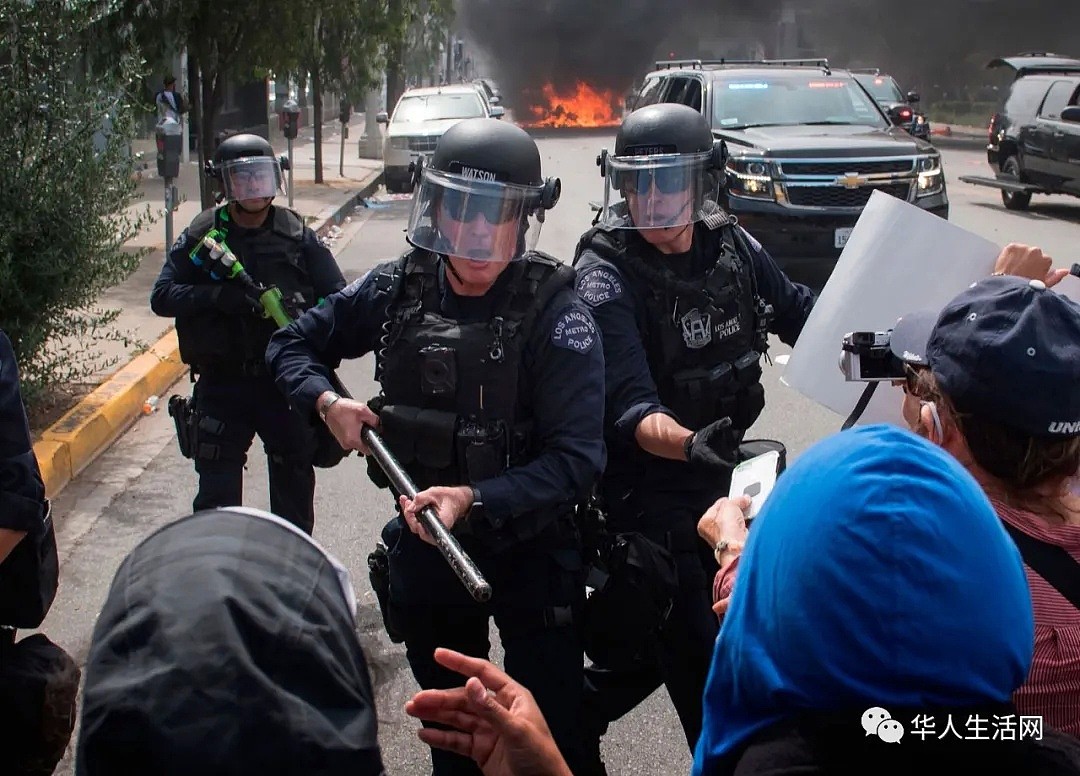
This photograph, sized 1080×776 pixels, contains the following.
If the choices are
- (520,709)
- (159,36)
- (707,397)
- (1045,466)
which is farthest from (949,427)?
(159,36)

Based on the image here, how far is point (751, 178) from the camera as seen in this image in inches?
439

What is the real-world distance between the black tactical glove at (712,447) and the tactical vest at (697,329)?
1.07 ft

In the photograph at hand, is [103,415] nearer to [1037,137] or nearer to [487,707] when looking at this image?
A: [487,707]

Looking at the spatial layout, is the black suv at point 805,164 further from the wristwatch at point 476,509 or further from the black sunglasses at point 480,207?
the wristwatch at point 476,509

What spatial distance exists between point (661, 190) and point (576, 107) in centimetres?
3781

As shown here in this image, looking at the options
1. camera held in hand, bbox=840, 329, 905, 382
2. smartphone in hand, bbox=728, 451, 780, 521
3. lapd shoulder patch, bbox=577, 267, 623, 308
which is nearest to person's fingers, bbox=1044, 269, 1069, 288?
camera held in hand, bbox=840, 329, 905, 382

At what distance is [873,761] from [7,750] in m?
1.94

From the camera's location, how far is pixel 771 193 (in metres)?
11.1

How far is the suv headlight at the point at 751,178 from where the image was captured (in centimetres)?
1109

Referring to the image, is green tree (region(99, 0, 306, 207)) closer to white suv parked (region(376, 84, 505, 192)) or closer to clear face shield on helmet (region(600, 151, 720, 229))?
white suv parked (region(376, 84, 505, 192))

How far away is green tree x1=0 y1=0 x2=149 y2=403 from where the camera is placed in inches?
251

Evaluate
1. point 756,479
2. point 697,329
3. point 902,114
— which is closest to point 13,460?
point 756,479

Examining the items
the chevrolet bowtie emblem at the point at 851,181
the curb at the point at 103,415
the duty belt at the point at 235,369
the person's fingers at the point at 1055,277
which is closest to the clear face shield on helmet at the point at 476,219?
the person's fingers at the point at 1055,277

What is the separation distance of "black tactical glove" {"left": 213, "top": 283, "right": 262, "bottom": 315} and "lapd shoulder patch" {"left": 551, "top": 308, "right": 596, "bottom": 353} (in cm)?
190
